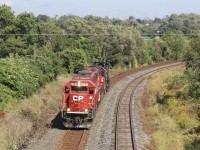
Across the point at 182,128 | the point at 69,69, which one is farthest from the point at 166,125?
the point at 69,69

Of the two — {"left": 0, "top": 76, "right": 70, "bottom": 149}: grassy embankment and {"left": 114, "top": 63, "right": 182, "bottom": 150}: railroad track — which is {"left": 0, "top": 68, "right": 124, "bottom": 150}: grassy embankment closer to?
{"left": 0, "top": 76, "right": 70, "bottom": 149}: grassy embankment

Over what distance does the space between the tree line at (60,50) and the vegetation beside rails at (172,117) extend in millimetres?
1853

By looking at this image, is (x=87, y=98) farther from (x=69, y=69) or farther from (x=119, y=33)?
(x=119, y=33)

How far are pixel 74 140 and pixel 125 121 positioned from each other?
19.6 feet

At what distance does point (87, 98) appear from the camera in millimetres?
26438

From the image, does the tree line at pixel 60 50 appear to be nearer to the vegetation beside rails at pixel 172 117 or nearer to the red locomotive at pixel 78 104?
the vegetation beside rails at pixel 172 117

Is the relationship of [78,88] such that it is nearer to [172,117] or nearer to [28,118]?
[28,118]

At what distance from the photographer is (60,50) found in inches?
2114

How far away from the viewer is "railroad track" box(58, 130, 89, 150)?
72.6 ft

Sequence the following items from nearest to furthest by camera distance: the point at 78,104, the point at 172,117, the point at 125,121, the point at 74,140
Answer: the point at 74,140, the point at 78,104, the point at 125,121, the point at 172,117

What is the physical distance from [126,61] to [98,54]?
26.0 ft

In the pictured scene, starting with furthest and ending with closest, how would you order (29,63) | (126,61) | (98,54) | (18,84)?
(126,61), (98,54), (29,63), (18,84)

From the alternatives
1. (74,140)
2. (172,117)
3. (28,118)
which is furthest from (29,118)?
(172,117)

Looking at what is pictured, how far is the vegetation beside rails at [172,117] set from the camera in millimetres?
22816
